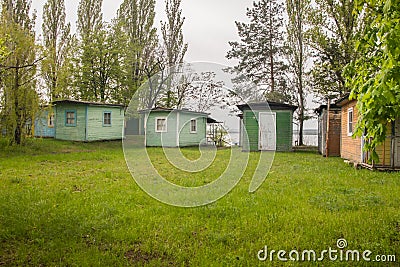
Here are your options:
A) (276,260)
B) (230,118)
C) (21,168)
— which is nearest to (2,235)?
(276,260)

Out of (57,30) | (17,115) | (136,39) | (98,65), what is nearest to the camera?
(17,115)

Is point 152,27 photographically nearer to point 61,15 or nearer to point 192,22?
point 192,22

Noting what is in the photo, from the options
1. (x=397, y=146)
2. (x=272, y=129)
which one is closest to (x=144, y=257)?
(x=397, y=146)

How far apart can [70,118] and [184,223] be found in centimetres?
1783

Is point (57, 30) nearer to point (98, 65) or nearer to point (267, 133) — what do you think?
point (98, 65)

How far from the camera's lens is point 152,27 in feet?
86.3

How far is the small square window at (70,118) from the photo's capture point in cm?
2027

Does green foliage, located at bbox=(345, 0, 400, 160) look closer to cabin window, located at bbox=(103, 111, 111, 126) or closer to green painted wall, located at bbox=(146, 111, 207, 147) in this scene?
green painted wall, located at bbox=(146, 111, 207, 147)

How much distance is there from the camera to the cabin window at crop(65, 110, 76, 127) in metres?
20.3

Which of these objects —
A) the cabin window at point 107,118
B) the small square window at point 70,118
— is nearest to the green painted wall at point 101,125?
the cabin window at point 107,118

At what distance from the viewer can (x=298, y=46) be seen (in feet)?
74.7

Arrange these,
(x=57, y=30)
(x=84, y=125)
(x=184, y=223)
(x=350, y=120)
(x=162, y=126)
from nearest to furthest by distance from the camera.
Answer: (x=184, y=223), (x=162, y=126), (x=350, y=120), (x=84, y=125), (x=57, y=30)

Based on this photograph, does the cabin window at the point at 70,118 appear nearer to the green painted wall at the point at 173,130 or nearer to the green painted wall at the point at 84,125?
the green painted wall at the point at 84,125

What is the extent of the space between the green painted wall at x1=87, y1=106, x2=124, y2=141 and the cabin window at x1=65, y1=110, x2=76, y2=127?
100 cm
